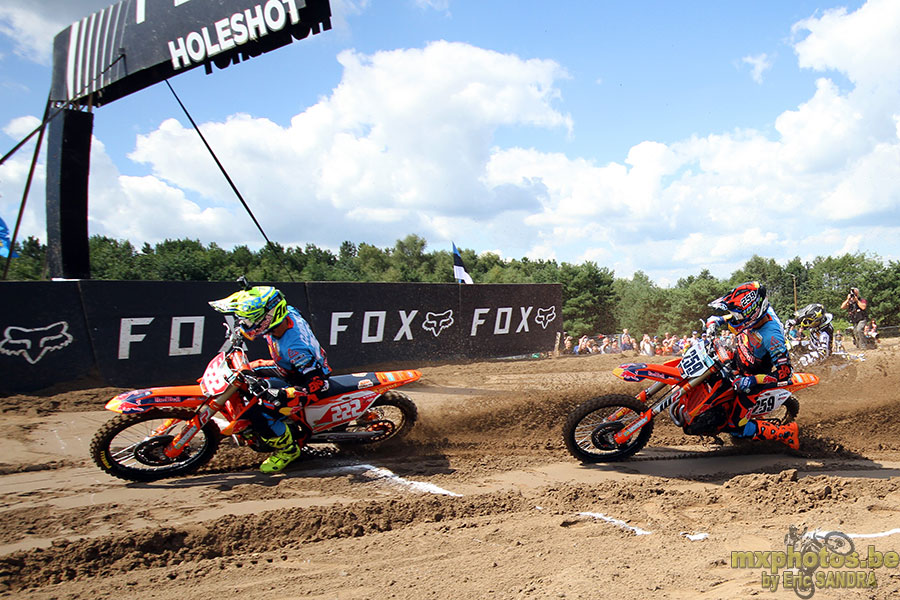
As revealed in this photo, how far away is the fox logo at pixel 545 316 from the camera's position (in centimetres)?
1762

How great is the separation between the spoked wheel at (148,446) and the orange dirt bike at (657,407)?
351 cm

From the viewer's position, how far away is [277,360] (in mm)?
5641

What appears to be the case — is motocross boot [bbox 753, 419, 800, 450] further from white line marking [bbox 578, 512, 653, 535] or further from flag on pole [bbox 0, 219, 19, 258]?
flag on pole [bbox 0, 219, 19, 258]

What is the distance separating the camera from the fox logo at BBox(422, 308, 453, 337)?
589 inches

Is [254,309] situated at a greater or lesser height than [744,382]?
greater

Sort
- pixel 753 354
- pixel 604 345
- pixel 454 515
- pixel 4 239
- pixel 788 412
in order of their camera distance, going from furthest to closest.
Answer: pixel 604 345 < pixel 4 239 < pixel 788 412 < pixel 753 354 < pixel 454 515

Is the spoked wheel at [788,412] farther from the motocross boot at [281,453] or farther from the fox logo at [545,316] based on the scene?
the fox logo at [545,316]

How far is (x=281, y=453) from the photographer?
563 cm

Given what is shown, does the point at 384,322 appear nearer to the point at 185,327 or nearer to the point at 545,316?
the point at 185,327

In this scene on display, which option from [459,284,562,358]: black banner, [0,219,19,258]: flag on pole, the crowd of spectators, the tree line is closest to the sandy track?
[0,219,19,258]: flag on pole

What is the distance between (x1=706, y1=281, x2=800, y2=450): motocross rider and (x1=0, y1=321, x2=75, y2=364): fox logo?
9.93 m

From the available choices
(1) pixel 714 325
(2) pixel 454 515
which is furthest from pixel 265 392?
(1) pixel 714 325

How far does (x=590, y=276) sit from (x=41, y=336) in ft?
159

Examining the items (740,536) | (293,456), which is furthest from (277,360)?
(740,536)
